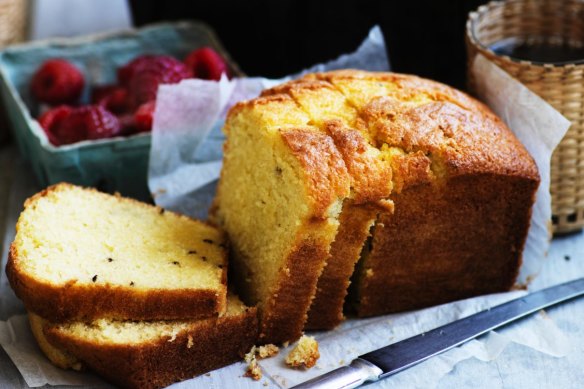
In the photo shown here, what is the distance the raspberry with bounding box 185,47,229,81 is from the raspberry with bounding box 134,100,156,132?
0.30 meters

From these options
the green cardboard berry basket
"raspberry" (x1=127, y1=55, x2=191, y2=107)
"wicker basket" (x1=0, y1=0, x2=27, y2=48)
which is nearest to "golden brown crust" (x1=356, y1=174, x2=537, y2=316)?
the green cardboard berry basket

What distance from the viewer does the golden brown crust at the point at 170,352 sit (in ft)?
6.11

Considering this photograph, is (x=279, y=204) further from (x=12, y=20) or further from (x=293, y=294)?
(x=12, y=20)

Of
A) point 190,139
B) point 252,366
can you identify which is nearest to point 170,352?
point 252,366

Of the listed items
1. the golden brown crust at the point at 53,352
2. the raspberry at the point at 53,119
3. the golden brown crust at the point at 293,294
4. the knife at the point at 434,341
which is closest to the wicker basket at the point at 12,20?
the raspberry at the point at 53,119

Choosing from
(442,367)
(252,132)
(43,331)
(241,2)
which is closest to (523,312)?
(442,367)

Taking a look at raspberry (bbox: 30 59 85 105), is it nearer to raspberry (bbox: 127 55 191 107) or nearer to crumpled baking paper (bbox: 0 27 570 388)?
raspberry (bbox: 127 55 191 107)

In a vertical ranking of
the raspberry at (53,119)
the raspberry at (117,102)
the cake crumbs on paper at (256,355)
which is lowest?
the cake crumbs on paper at (256,355)

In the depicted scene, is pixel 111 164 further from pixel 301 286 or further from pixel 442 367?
pixel 442 367

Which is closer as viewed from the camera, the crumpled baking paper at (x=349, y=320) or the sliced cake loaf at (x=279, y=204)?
the sliced cake loaf at (x=279, y=204)

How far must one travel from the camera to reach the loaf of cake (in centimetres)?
190

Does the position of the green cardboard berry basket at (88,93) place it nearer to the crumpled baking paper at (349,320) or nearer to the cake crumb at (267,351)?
the crumpled baking paper at (349,320)

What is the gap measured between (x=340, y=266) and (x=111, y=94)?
136cm

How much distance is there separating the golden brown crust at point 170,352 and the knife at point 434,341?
0.25 meters
